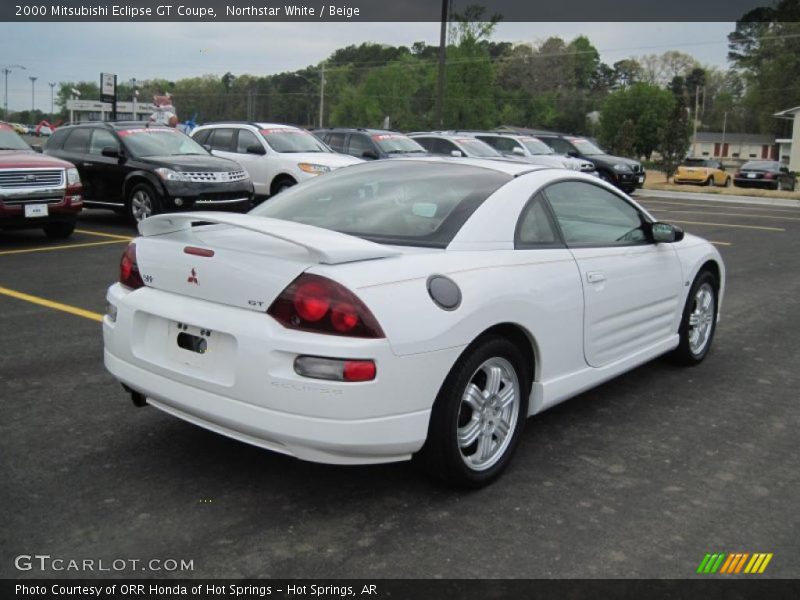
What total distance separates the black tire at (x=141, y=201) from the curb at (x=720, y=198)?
767 inches

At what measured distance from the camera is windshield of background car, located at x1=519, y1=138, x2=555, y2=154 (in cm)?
2333

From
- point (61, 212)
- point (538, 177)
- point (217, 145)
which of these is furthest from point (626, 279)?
point (217, 145)

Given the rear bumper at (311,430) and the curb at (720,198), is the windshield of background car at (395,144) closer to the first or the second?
the curb at (720,198)

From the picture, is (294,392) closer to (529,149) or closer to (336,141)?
(336,141)

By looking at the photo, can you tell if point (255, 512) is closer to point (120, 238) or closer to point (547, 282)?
point (547, 282)

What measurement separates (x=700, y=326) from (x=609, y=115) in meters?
65.5

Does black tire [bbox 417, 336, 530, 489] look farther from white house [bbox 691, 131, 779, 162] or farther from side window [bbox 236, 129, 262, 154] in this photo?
white house [bbox 691, 131, 779, 162]

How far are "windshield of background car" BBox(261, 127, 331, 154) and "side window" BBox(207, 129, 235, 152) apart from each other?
77 centimetres

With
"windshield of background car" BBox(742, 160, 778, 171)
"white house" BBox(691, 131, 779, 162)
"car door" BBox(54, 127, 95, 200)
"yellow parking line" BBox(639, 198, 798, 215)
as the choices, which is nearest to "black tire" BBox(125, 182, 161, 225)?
"car door" BBox(54, 127, 95, 200)

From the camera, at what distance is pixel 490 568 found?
2.97m

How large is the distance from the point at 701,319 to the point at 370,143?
12.6 meters

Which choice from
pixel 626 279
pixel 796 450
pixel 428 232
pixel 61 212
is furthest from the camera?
pixel 61 212

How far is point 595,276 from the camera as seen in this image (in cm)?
432

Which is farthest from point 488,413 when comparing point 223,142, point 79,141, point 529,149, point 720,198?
point 720,198
